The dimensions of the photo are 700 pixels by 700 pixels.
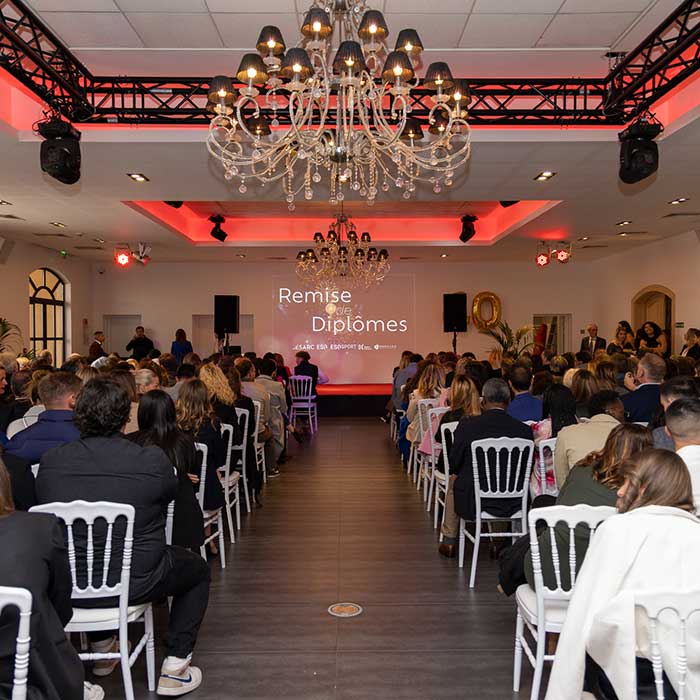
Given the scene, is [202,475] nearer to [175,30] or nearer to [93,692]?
[93,692]

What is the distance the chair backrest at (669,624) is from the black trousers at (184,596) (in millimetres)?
1841

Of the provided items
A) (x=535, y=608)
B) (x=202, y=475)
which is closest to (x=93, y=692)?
(x=202, y=475)

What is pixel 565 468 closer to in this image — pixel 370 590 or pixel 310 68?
pixel 370 590

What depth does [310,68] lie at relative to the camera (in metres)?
3.25

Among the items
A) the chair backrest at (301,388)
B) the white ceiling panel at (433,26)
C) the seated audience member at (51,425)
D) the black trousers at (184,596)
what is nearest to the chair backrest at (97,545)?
the black trousers at (184,596)

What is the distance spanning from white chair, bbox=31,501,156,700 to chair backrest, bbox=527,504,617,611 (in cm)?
153

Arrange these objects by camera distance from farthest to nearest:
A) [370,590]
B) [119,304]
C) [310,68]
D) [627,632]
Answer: [119,304], [370,590], [310,68], [627,632]

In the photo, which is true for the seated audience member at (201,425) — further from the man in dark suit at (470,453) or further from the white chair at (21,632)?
the white chair at (21,632)

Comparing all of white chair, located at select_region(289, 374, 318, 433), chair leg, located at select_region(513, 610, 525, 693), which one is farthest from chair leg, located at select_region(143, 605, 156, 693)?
white chair, located at select_region(289, 374, 318, 433)

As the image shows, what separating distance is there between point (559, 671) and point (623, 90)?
450cm

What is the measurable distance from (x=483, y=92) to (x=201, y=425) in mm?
3557

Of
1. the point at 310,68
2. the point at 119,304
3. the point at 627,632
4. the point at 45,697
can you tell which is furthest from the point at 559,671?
the point at 119,304

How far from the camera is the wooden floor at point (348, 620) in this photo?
2.89 meters

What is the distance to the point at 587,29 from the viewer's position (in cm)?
457
